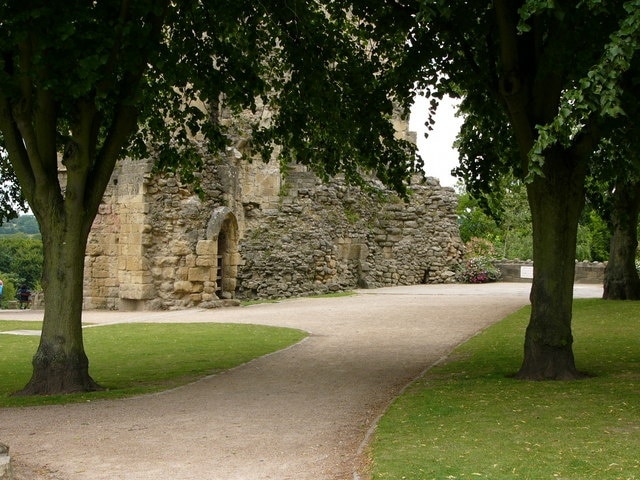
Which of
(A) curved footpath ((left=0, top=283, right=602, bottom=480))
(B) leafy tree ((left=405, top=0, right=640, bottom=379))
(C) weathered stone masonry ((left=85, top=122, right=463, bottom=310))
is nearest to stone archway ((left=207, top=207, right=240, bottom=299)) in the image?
(C) weathered stone masonry ((left=85, top=122, right=463, bottom=310))

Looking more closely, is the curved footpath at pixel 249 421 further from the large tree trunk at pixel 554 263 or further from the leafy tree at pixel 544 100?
the leafy tree at pixel 544 100

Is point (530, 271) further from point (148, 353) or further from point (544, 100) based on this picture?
point (544, 100)

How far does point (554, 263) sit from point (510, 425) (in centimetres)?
370

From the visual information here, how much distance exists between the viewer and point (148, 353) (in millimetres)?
17125

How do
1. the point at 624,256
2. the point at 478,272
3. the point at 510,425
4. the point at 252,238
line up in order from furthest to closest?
the point at 478,272, the point at 252,238, the point at 624,256, the point at 510,425

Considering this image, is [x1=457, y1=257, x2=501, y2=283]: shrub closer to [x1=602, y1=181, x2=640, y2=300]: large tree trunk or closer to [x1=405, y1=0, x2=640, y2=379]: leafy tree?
[x1=602, y1=181, x2=640, y2=300]: large tree trunk

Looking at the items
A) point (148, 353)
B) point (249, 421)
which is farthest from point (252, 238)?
point (249, 421)

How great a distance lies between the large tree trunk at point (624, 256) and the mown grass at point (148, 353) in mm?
10054

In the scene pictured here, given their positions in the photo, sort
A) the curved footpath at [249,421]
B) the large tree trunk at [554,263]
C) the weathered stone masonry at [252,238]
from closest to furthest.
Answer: the curved footpath at [249,421]
the large tree trunk at [554,263]
the weathered stone masonry at [252,238]

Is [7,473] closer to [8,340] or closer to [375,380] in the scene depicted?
[375,380]

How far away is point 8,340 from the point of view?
19.8m

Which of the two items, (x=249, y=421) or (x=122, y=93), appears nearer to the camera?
(x=249, y=421)

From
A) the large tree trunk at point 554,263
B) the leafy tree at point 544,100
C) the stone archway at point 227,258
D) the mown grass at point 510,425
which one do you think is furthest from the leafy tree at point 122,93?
the stone archway at point 227,258

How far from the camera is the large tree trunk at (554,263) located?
1239cm
